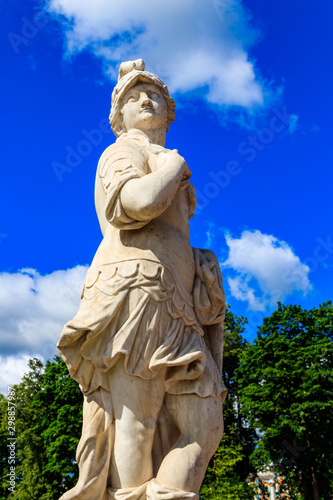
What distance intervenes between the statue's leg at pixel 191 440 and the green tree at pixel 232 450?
80.7 feet

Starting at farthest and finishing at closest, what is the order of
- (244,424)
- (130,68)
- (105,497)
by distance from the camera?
(244,424) → (130,68) → (105,497)

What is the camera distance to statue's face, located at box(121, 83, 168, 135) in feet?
16.3

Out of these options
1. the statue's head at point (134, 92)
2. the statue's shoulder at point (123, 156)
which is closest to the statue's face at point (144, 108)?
the statue's head at point (134, 92)

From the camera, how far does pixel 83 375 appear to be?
13.3 ft

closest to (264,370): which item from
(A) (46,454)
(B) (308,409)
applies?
(B) (308,409)

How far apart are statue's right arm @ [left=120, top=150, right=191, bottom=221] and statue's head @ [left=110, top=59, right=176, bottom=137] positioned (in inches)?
48.6

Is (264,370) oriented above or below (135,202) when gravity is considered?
above

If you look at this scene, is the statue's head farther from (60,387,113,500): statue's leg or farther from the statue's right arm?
(60,387,113,500): statue's leg

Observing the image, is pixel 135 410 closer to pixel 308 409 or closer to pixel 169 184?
pixel 169 184

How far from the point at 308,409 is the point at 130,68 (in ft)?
75.0

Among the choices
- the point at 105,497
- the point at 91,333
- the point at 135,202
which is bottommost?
the point at 105,497

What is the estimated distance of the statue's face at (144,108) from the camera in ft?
16.3

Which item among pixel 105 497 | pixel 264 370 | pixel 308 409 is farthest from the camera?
pixel 264 370

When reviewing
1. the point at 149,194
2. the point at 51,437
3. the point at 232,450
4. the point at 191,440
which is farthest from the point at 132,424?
the point at 232,450
